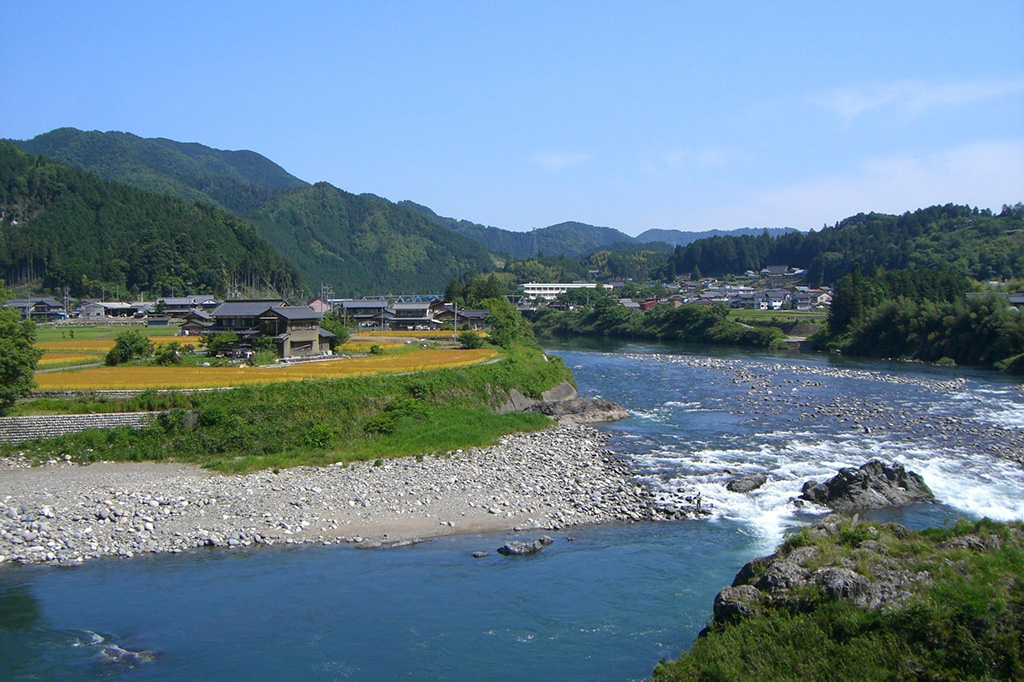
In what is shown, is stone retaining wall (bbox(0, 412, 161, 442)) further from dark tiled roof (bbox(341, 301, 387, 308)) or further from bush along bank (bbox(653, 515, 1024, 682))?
dark tiled roof (bbox(341, 301, 387, 308))

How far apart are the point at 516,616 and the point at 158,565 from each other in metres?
6.91

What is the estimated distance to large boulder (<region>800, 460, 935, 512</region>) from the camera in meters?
18.1

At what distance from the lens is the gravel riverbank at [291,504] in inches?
Answer: 620

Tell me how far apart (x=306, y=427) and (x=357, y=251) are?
539 ft

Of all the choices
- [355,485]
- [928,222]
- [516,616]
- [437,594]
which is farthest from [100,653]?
[928,222]

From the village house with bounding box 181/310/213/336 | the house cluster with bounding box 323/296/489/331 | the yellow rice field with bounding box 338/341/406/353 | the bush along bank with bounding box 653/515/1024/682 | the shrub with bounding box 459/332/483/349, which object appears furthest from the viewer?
the house cluster with bounding box 323/296/489/331

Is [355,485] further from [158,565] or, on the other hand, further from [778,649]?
[778,649]

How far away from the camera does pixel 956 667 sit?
849 cm

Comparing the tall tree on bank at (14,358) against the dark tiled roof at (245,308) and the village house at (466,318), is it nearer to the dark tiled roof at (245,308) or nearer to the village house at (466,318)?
the dark tiled roof at (245,308)

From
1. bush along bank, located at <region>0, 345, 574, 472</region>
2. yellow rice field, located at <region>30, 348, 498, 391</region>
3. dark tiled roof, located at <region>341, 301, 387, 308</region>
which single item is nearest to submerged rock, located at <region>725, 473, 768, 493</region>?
bush along bank, located at <region>0, 345, 574, 472</region>

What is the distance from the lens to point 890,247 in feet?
353

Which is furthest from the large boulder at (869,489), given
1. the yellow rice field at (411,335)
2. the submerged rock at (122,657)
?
the yellow rice field at (411,335)

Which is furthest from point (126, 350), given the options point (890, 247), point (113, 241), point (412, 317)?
point (890, 247)

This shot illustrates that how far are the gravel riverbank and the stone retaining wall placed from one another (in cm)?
133
